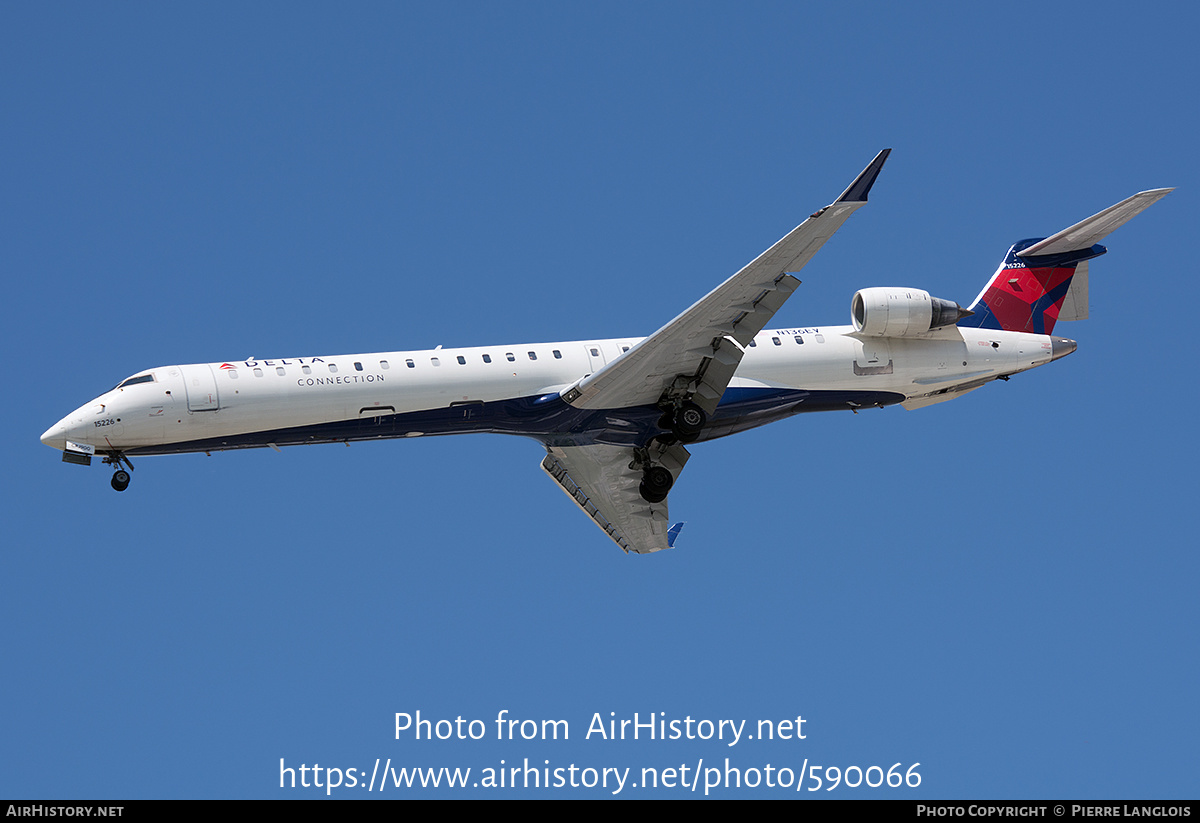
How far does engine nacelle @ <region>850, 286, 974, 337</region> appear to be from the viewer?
2416 cm

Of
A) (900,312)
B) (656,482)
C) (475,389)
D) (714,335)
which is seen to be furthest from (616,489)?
(900,312)

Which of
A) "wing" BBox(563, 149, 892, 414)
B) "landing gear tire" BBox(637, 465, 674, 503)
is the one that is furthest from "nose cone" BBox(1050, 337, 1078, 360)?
"landing gear tire" BBox(637, 465, 674, 503)

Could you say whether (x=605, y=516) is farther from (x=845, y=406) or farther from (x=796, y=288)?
(x=796, y=288)

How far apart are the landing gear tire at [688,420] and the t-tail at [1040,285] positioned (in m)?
5.92

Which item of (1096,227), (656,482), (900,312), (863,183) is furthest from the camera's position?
(1096,227)

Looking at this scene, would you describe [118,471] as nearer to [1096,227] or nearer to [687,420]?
[687,420]

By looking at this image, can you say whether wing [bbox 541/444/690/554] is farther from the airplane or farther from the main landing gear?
the main landing gear

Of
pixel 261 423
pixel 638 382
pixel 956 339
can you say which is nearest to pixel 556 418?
pixel 638 382

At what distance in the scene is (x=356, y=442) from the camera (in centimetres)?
2305

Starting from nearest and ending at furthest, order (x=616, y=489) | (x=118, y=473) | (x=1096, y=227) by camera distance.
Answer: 1. (x=118, y=473)
2. (x=1096, y=227)
3. (x=616, y=489)

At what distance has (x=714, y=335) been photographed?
22375mm

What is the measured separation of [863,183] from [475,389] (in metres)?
7.27

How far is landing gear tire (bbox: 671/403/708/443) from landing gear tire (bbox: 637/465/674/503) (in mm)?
1666
